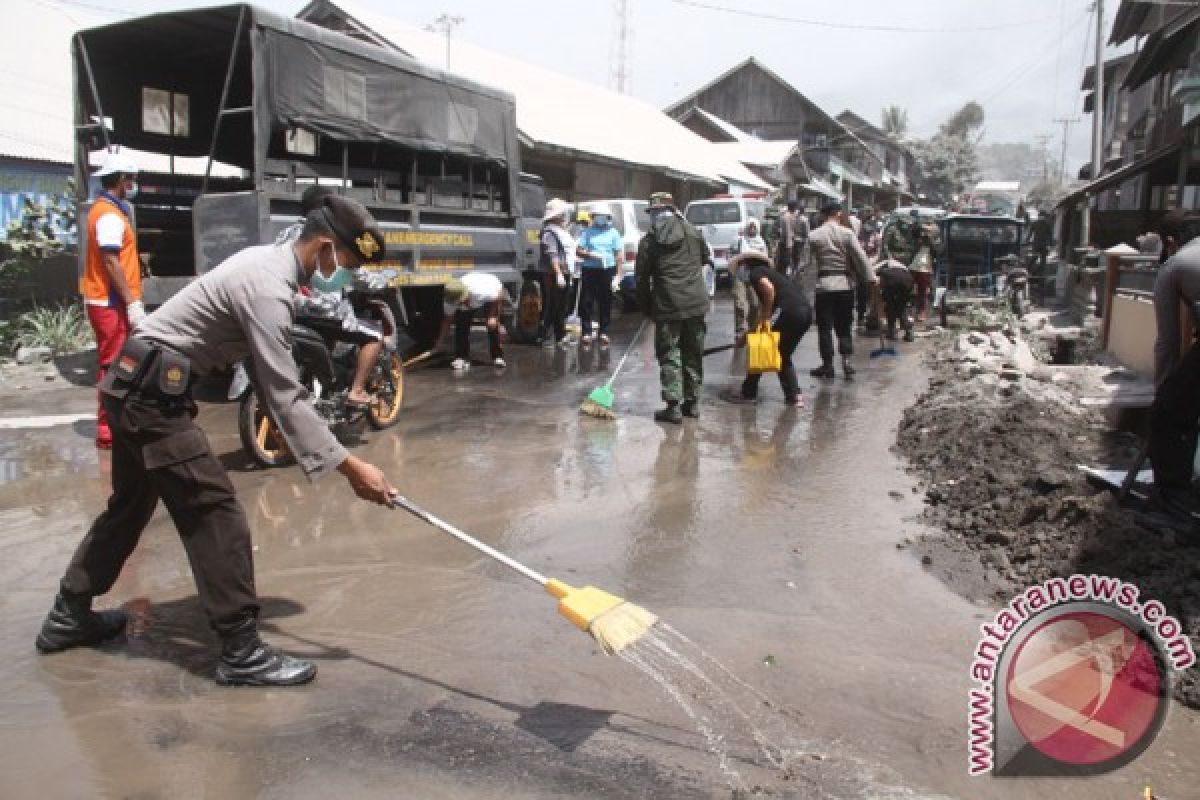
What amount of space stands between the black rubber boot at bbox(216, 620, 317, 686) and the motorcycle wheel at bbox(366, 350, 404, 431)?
146 inches

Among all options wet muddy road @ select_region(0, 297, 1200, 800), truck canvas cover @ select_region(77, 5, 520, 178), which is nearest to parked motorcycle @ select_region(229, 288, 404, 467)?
wet muddy road @ select_region(0, 297, 1200, 800)

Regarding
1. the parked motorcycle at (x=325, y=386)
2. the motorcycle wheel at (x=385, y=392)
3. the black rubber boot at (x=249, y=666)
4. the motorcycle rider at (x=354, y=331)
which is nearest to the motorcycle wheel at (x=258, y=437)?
the parked motorcycle at (x=325, y=386)

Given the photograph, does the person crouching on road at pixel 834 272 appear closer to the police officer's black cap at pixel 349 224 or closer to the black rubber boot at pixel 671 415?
the black rubber boot at pixel 671 415

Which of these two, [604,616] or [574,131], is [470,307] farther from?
[574,131]

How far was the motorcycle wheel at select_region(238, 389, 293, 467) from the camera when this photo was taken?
5.88 meters

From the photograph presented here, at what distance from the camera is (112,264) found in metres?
6.04

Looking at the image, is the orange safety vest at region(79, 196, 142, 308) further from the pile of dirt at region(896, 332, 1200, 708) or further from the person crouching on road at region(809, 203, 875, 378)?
the person crouching on road at region(809, 203, 875, 378)

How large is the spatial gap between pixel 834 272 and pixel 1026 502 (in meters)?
4.60

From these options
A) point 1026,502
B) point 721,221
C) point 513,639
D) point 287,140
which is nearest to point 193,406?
point 513,639

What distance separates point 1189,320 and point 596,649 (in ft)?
12.3

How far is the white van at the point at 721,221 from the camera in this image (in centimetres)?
1878

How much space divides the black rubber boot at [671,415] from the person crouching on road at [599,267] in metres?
4.38

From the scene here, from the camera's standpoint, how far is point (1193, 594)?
3777 millimetres

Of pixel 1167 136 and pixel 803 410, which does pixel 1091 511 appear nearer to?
pixel 803 410
